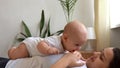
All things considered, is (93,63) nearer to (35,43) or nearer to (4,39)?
(35,43)

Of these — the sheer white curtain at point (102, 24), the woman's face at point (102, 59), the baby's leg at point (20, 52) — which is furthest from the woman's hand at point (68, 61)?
the sheer white curtain at point (102, 24)

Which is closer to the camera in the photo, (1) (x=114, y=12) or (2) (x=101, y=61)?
(2) (x=101, y=61)

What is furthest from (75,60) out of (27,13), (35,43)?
(27,13)

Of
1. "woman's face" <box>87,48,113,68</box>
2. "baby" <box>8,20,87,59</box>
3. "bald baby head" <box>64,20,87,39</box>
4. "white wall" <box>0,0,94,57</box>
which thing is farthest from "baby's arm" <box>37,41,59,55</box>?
"white wall" <box>0,0,94,57</box>

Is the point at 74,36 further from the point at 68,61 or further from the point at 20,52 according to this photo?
the point at 20,52

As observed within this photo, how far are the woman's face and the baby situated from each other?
0.48 feet

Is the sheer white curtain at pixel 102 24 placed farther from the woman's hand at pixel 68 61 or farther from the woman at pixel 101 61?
the woman's hand at pixel 68 61

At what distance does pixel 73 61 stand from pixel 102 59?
18 cm

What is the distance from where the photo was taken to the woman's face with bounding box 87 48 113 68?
119 cm

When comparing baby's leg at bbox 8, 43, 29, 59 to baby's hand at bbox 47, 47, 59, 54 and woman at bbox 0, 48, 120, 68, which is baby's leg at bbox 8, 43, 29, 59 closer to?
woman at bbox 0, 48, 120, 68

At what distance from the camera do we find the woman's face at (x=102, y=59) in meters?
1.19

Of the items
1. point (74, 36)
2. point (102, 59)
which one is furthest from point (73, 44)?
point (102, 59)

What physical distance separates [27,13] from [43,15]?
23 centimetres

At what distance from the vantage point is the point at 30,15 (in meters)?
3.12
